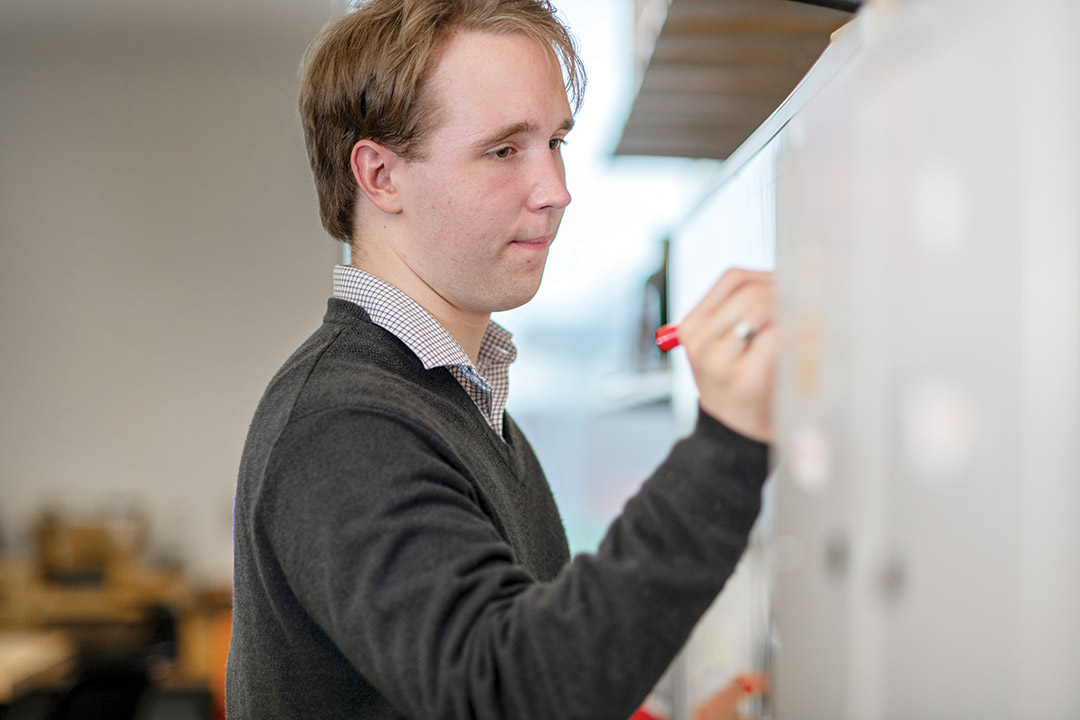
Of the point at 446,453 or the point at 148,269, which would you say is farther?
the point at 148,269

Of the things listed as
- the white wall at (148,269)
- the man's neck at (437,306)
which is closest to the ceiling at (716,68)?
the man's neck at (437,306)

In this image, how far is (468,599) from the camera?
0.55 m

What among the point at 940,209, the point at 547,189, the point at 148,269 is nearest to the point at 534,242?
the point at 547,189

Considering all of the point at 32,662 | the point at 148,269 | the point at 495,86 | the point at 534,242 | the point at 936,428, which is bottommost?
the point at 32,662

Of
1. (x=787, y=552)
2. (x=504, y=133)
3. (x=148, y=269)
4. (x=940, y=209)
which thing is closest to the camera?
(x=940, y=209)

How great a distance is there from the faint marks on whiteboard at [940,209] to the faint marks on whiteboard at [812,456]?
0.12 meters

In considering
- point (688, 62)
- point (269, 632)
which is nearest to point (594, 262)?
point (688, 62)

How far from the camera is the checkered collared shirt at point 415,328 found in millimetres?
823

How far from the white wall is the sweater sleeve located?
3.55 metres

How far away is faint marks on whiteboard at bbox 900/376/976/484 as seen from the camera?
364 millimetres

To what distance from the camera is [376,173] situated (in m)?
0.91

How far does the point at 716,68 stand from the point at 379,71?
595 mm

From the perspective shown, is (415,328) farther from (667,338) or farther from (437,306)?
(667,338)

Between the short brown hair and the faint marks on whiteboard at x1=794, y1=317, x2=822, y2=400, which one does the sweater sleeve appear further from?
the short brown hair
